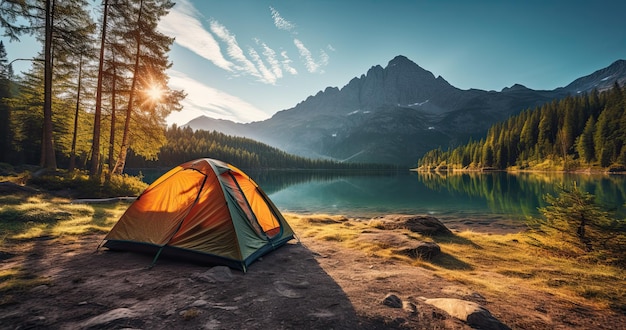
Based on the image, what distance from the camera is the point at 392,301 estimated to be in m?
4.91

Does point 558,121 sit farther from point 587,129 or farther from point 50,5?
point 50,5

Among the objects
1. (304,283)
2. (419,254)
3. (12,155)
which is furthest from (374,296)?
(12,155)

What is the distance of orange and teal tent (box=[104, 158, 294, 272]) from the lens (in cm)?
714

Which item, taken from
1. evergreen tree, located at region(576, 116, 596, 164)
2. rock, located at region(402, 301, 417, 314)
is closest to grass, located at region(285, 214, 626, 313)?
rock, located at region(402, 301, 417, 314)

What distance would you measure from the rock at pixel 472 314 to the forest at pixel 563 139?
10251 cm

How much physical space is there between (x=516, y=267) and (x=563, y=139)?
11406 centimetres

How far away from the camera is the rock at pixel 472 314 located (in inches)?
165

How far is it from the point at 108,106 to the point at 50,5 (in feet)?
24.3

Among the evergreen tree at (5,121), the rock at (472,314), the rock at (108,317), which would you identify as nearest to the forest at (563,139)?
the rock at (472,314)

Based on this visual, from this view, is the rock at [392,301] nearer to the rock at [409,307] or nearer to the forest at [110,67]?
the rock at [409,307]

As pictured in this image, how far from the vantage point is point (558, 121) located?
97.8 metres

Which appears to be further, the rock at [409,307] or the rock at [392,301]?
the rock at [392,301]

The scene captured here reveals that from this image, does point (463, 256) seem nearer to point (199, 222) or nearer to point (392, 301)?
point (392, 301)

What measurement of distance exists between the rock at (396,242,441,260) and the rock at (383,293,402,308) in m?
4.45
